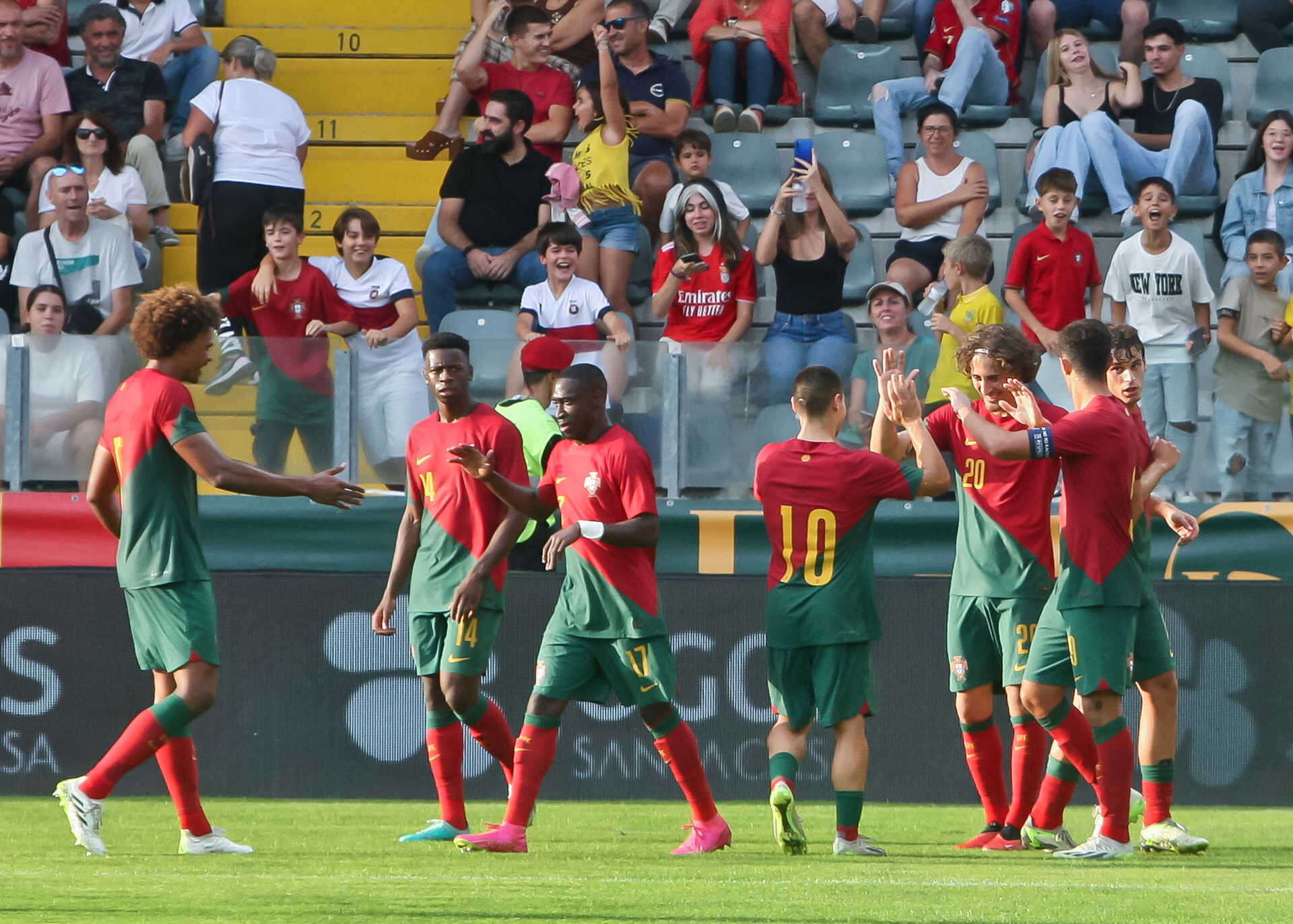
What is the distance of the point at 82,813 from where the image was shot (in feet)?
22.2

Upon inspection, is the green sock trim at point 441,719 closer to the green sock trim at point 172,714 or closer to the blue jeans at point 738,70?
the green sock trim at point 172,714

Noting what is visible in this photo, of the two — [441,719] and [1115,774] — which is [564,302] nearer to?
[441,719]

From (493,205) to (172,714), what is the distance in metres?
6.43

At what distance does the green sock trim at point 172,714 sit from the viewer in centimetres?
671

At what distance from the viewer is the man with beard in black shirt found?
12312mm

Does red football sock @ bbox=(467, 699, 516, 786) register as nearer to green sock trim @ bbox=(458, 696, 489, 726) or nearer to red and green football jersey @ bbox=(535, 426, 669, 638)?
green sock trim @ bbox=(458, 696, 489, 726)

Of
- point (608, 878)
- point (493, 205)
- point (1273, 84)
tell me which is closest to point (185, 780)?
point (608, 878)

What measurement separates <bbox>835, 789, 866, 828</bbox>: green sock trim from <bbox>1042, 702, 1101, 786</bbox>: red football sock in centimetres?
79

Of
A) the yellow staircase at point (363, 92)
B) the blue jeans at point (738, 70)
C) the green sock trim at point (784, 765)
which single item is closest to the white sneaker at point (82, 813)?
the green sock trim at point (784, 765)

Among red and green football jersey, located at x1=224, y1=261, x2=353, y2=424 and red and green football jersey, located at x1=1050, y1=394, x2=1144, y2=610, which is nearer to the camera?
red and green football jersey, located at x1=1050, y1=394, x2=1144, y2=610

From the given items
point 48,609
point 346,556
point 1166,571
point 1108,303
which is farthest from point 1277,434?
point 48,609

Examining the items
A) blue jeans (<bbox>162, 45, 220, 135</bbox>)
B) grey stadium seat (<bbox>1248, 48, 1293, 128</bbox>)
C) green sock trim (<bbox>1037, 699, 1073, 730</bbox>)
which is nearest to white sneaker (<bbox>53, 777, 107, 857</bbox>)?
green sock trim (<bbox>1037, 699, 1073, 730</bbox>)

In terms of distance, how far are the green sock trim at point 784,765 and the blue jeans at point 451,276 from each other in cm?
578

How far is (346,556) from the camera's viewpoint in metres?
10.1
